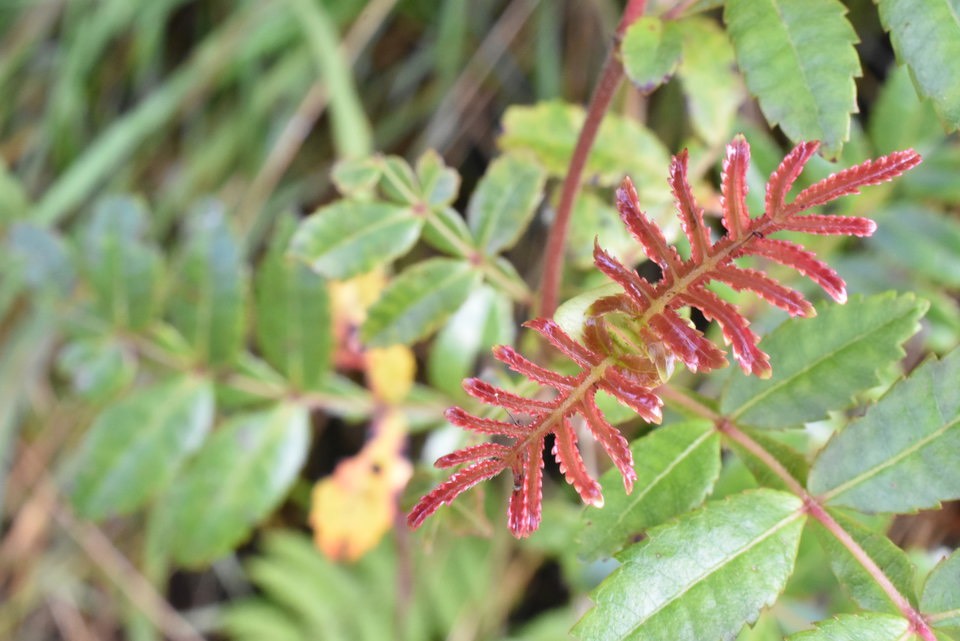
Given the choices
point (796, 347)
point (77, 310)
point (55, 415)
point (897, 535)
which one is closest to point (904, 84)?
point (796, 347)

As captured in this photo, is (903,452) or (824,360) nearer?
(903,452)

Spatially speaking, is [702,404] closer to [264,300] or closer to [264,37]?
[264,300]

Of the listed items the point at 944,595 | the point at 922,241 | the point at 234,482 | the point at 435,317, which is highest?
the point at 435,317

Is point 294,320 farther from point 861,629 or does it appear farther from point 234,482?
point 861,629

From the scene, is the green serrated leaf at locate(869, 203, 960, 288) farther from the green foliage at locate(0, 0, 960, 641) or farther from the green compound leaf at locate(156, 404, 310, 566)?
the green compound leaf at locate(156, 404, 310, 566)

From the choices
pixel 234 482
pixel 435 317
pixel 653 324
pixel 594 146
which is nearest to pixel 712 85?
pixel 594 146

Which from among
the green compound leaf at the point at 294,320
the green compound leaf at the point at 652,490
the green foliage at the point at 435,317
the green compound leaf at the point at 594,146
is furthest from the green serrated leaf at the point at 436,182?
the green compound leaf at the point at 652,490
